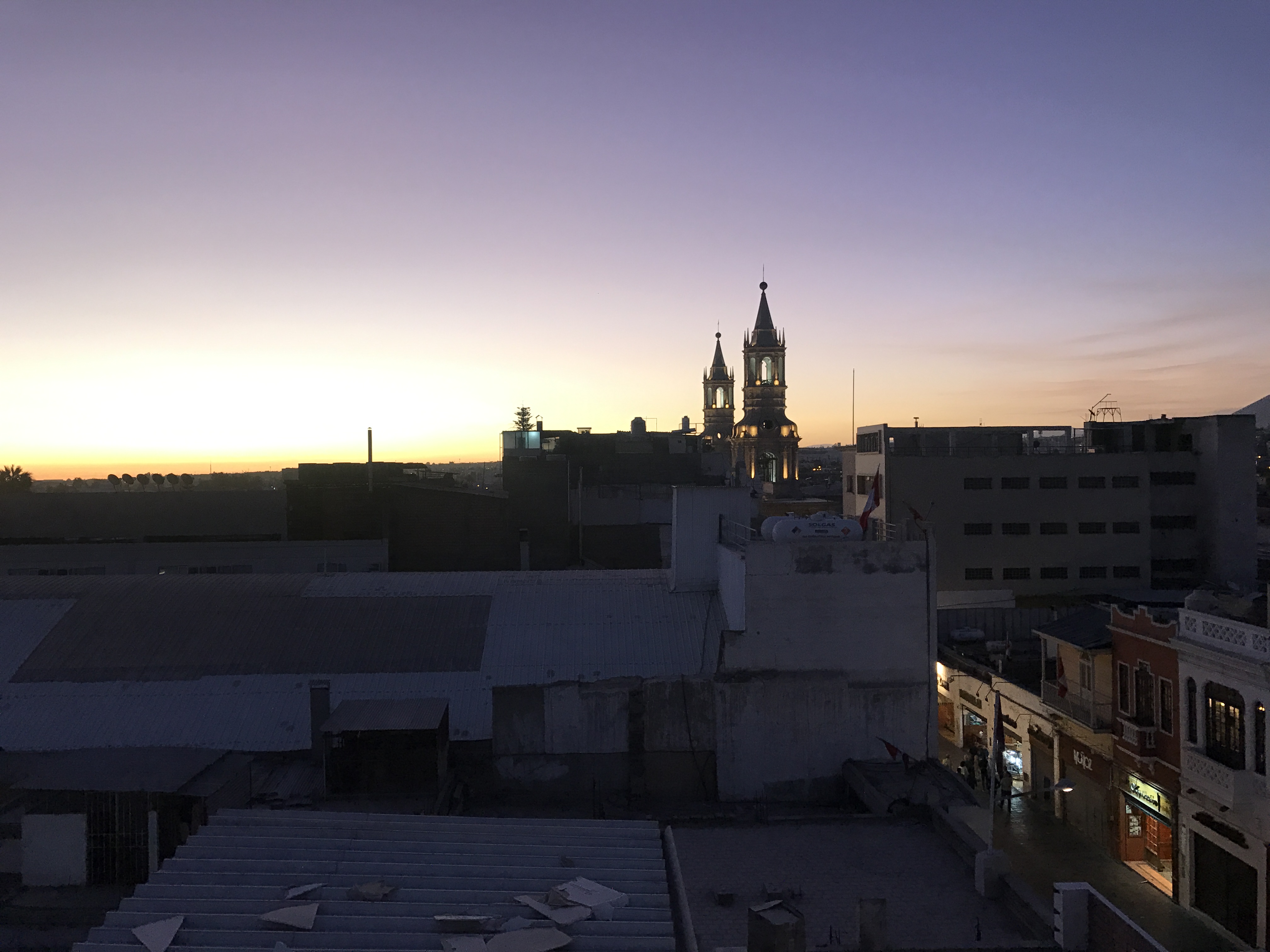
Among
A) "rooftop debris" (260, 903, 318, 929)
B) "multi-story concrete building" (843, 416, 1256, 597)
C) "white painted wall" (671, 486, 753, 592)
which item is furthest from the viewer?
"multi-story concrete building" (843, 416, 1256, 597)

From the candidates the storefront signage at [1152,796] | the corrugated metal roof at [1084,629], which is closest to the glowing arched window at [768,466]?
the corrugated metal roof at [1084,629]

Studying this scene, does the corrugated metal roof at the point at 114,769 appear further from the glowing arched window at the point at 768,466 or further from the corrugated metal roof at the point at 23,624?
the glowing arched window at the point at 768,466

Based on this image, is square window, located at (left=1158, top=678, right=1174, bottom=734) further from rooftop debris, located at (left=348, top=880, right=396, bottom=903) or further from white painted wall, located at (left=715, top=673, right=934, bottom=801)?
rooftop debris, located at (left=348, top=880, right=396, bottom=903)

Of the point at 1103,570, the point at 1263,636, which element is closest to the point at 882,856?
the point at 1263,636

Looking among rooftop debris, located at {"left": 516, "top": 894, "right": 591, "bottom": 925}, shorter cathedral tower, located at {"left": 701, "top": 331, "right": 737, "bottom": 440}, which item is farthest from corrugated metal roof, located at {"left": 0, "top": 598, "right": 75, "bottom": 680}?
shorter cathedral tower, located at {"left": 701, "top": 331, "right": 737, "bottom": 440}

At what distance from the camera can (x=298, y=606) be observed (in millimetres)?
28312

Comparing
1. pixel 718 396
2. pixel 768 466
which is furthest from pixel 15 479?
pixel 718 396

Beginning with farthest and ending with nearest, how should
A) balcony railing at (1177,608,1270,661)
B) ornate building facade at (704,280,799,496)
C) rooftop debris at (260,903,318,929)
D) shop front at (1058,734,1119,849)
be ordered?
ornate building facade at (704,280,799,496), shop front at (1058,734,1119,849), balcony railing at (1177,608,1270,661), rooftop debris at (260,903,318,929)

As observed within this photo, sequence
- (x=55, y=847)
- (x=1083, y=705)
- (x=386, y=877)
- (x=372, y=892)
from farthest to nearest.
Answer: (x=1083, y=705), (x=55, y=847), (x=386, y=877), (x=372, y=892)

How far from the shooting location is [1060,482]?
190ft

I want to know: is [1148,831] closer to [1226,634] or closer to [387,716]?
[1226,634]

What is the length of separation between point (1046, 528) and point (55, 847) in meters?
56.9

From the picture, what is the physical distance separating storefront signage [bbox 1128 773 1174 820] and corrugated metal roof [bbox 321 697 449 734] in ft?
71.7

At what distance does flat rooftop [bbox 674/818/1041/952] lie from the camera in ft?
42.7
